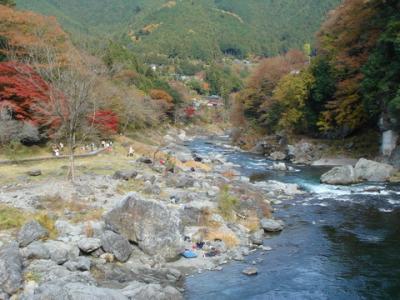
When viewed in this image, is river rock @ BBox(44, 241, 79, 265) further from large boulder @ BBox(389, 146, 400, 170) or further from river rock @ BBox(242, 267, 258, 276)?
large boulder @ BBox(389, 146, 400, 170)

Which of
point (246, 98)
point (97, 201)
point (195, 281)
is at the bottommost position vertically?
point (195, 281)

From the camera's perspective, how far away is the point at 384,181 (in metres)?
38.2

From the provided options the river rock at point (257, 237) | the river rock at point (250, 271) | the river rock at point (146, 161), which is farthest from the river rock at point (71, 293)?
the river rock at point (146, 161)

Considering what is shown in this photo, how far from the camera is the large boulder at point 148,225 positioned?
68.3 feet

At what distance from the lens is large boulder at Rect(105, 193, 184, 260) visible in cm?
2081

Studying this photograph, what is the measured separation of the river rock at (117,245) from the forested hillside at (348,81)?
95.9 ft

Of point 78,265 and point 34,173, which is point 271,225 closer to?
point 78,265

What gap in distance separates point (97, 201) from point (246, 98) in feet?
176

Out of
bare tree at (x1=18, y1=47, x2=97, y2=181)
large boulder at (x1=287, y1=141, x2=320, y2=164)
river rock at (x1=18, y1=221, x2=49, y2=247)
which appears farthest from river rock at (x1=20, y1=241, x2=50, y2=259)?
large boulder at (x1=287, y1=141, x2=320, y2=164)

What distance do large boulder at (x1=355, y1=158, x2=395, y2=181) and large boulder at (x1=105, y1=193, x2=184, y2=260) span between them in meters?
23.4

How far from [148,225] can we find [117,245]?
1.90 m

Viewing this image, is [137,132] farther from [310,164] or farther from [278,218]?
[278,218]

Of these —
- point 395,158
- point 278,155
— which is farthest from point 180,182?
point 278,155

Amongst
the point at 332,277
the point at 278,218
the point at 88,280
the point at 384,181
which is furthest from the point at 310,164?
the point at 88,280
